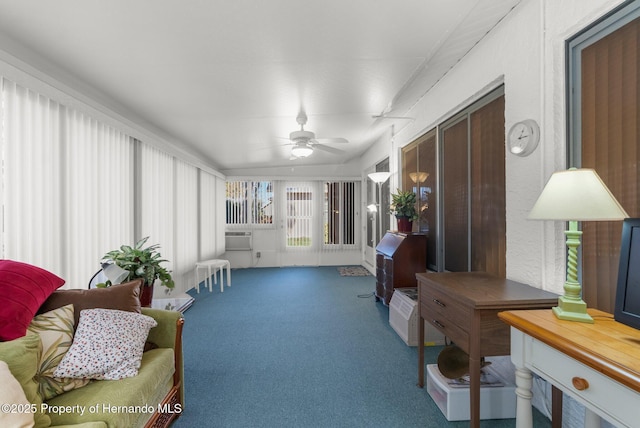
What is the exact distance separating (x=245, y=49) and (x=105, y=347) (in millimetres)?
2076

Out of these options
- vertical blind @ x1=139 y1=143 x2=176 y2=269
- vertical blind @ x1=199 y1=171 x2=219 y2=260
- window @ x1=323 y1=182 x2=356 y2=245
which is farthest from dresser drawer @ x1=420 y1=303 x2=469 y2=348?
window @ x1=323 y1=182 x2=356 y2=245

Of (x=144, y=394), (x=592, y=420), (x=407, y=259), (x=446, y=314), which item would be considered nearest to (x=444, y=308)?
(x=446, y=314)

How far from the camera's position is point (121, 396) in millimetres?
1300

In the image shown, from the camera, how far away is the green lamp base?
1.21 meters

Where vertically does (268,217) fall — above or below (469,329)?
above

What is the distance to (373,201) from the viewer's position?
19.8ft

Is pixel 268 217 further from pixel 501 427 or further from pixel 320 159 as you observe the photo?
pixel 501 427

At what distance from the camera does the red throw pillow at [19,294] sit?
4.17ft

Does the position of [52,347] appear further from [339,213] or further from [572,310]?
[339,213]

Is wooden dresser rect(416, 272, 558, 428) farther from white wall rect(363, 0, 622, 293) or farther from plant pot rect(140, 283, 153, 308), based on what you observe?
plant pot rect(140, 283, 153, 308)

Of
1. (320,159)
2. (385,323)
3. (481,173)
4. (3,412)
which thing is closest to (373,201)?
(320,159)

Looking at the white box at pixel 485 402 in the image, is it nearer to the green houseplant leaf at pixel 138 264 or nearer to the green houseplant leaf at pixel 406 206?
the green houseplant leaf at pixel 406 206

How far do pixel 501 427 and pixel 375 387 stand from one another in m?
0.80

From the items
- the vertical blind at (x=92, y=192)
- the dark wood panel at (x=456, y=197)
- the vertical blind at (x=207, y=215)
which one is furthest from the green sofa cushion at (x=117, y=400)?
the vertical blind at (x=207, y=215)
